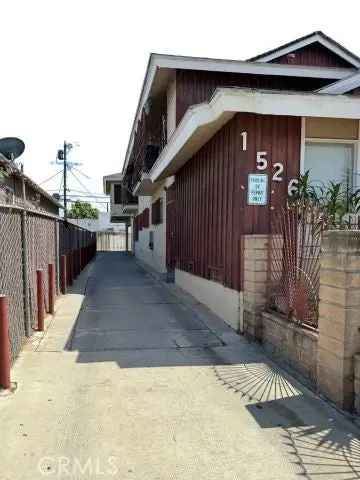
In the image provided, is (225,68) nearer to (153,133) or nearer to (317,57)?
(317,57)

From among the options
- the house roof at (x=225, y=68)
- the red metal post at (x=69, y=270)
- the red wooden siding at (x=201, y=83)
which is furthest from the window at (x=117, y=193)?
the red wooden siding at (x=201, y=83)

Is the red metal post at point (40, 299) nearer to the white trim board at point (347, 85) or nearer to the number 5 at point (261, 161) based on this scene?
the number 5 at point (261, 161)

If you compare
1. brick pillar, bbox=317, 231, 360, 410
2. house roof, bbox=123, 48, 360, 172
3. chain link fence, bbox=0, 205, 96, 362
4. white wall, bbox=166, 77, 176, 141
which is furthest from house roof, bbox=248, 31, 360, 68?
brick pillar, bbox=317, 231, 360, 410

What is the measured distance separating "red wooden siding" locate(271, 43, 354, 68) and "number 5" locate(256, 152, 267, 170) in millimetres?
8530

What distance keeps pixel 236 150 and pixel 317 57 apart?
352 inches

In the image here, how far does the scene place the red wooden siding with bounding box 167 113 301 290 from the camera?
6.26m

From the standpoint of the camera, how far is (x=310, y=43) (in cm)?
1309

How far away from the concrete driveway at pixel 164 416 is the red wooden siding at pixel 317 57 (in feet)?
34.8

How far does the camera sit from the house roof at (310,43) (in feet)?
42.0

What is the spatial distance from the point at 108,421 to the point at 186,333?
3092mm

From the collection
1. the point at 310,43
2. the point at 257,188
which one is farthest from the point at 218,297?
the point at 310,43

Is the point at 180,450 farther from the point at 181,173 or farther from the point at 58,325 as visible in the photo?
the point at 181,173

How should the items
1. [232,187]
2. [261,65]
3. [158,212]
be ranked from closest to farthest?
[232,187], [261,65], [158,212]

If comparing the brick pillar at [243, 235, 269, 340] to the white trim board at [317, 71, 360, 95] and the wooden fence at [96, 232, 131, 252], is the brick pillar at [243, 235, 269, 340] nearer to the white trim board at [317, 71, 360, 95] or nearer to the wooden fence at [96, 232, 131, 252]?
the white trim board at [317, 71, 360, 95]
